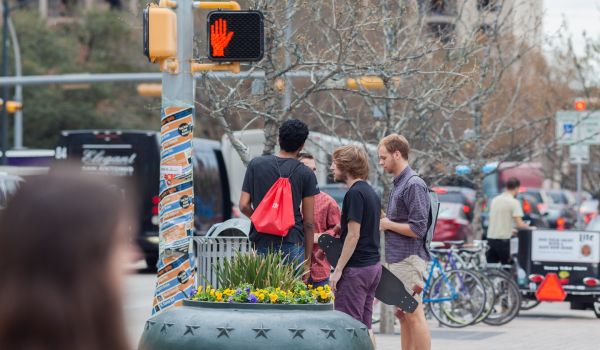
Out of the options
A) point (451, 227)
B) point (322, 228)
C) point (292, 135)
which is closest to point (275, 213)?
point (292, 135)

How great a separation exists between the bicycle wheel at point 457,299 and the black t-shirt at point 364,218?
5930mm

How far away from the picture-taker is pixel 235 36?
9.83 meters

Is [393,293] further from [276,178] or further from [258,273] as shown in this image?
[258,273]

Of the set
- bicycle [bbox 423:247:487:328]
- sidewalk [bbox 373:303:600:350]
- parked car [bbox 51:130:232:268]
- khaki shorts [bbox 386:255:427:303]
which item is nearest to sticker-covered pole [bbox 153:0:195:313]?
khaki shorts [bbox 386:255:427:303]

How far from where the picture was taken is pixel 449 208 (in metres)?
27.0

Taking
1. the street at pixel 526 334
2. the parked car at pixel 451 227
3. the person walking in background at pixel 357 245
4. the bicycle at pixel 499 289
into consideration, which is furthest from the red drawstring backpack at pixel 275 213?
the parked car at pixel 451 227

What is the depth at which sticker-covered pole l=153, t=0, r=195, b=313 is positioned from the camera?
9586 mm

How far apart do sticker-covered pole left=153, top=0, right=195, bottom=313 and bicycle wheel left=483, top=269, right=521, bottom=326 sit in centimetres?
630

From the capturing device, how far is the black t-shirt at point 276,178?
27.6 ft

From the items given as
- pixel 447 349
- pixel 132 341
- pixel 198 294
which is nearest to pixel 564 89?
pixel 447 349

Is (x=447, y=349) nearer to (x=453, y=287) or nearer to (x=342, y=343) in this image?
(x=453, y=287)

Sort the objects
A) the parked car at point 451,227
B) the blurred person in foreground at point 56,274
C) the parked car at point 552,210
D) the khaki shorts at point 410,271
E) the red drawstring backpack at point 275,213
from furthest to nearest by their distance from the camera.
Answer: the parked car at point 552,210
the parked car at point 451,227
the khaki shorts at point 410,271
the red drawstring backpack at point 275,213
the blurred person in foreground at point 56,274

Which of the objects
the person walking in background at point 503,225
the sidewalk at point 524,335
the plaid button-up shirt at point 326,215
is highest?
the plaid button-up shirt at point 326,215

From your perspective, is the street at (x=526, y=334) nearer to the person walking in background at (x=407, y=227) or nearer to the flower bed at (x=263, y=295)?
the person walking in background at (x=407, y=227)
